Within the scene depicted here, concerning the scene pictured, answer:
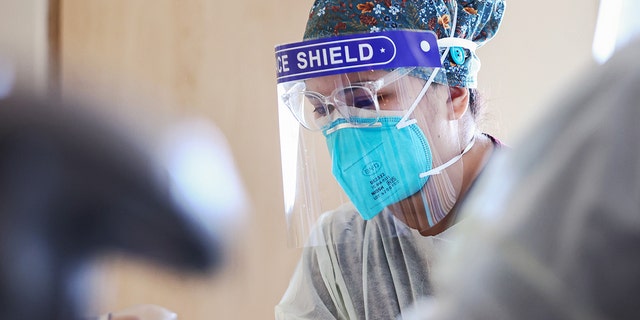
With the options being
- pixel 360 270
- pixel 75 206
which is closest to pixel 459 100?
pixel 360 270

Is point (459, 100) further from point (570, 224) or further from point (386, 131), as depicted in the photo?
point (570, 224)

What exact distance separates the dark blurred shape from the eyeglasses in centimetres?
99

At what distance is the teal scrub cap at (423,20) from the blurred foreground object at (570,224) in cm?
99

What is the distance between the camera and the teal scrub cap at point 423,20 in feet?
4.60

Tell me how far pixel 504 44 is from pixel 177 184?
1480mm

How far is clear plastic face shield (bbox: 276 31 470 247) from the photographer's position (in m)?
1.36

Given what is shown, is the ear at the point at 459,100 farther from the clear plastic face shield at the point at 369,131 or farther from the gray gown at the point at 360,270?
the gray gown at the point at 360,270

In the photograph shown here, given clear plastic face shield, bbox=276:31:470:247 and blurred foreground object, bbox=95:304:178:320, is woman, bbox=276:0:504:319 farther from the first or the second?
blurred foreground object, bbox=95:304:178:320

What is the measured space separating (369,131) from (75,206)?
1.03 m

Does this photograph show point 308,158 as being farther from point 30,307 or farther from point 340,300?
point 30,307

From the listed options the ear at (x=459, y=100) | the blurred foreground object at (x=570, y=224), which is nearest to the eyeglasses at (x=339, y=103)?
the ear at (x=459, y=100)

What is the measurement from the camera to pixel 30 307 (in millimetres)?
392

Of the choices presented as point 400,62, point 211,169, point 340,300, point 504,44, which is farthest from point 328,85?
point 211,169

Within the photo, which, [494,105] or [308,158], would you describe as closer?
[308,158]
